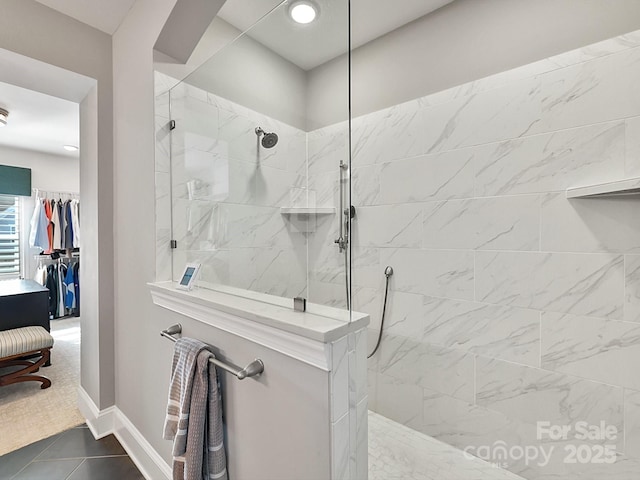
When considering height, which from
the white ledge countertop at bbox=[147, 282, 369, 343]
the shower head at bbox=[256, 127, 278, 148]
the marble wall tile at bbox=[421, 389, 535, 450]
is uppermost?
the shower head at bbox=[256, 127, 278, 148]

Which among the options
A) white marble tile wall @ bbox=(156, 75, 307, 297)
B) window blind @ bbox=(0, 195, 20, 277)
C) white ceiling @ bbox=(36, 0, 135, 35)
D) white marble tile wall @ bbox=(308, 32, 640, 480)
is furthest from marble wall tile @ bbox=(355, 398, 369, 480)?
window blind @ bbox=(0, 195, 20, 277)

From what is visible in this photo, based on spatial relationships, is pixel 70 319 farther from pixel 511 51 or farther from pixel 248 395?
pixel 511 51

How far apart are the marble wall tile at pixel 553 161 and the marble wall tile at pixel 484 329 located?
64 centimetres

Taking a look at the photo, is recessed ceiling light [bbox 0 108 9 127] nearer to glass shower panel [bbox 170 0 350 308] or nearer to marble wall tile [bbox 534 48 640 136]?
glass shower panel [bbox 170 0 350 308]

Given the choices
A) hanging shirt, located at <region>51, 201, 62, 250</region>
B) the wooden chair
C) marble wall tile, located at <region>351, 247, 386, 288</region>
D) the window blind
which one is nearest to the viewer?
marble wall tile, located at <region>351, 247, 386, 288</region>

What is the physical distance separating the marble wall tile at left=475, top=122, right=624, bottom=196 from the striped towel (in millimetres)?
1604

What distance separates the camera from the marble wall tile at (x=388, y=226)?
1889 mm

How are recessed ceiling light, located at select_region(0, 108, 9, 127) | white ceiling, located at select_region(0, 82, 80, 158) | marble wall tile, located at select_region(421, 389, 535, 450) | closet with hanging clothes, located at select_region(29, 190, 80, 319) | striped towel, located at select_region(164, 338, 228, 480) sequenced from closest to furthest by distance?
striped towel, located at select_region(164, 338, 228, 480)
marble wall tile, located at select_region(421, 389, 535, 450)
white ceiling, located at select_region(0, 82, 80, 158)
recessed ceiling light, located at select_region(0, 108, 9, 127)
closet with hanging clothes, located at select_region(29, 190, 80, 319)

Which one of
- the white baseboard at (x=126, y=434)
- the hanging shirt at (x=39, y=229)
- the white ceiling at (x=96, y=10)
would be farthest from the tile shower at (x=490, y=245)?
the hanging shirt at (x=39, y=229)

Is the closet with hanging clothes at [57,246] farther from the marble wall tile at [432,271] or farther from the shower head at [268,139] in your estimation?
the marble wall tile at [432,271]

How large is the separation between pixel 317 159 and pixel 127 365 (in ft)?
5.46

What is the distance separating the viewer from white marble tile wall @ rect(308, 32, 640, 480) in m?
1.29

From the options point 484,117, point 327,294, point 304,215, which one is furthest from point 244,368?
point 484,117

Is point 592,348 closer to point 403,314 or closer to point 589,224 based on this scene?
point 589,224
